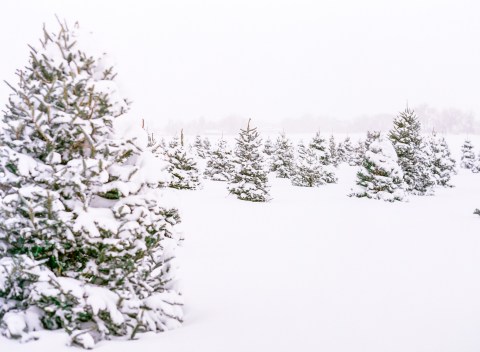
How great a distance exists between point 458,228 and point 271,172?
2541 cm

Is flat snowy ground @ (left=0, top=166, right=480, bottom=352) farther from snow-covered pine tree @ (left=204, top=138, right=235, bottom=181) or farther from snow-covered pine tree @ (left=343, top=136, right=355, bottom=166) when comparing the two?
snow-covered pine tree @ (left=343, top=136, right=355, bottom=166)

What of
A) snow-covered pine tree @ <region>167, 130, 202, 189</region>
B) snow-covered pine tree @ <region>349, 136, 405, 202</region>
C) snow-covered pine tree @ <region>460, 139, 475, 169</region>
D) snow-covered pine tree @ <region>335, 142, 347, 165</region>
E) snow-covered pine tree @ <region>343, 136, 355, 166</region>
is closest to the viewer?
snow-covered pine tree @ <region>349, 136, 405, 202</region>

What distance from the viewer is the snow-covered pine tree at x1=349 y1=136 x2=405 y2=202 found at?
1995 cm

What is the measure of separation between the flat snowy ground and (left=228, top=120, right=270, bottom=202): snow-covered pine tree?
17.3ft

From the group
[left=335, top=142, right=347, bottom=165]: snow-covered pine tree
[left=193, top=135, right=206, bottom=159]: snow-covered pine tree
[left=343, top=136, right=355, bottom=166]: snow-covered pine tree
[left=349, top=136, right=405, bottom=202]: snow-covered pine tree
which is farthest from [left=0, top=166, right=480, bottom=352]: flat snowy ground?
[left=335, top=142, right=347, bottom=165]: snow-covered pine tree

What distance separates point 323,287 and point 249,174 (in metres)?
13.2

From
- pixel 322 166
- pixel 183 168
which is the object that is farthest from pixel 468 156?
pixel 183 168

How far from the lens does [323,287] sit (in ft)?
21.5

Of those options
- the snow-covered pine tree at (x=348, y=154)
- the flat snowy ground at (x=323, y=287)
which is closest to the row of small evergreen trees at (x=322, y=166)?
the flat snowy ground at (x=323, y=287)

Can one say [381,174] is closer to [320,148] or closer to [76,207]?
[320,148]

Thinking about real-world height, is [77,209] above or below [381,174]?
below

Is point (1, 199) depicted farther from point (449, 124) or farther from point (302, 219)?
point (449, 124)

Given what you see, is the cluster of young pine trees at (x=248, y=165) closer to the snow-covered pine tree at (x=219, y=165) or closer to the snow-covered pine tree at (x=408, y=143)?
the snow-covered pine tree at (x=219, y=165)

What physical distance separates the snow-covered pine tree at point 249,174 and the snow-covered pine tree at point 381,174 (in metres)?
5.41
